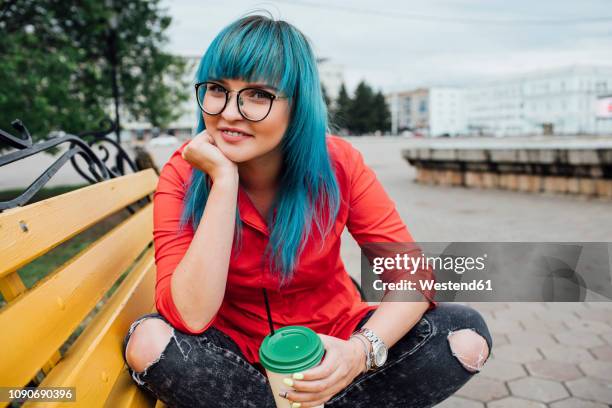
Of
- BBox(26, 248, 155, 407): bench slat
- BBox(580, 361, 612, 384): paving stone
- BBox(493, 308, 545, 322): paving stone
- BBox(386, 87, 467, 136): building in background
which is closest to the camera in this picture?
BBox(26, 248, 155, 407): bench slat

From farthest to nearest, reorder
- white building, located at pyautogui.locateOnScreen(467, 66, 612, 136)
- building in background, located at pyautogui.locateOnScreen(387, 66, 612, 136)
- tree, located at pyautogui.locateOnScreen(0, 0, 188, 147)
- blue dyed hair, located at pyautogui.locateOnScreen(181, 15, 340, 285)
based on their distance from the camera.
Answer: building in background, located at pyautogui.locateOnScreen(387, 66, 612, 136)
white building, located at pyautogui.locateOnScreen(467, 66, 612, 136)
tree, located at pyautogui.locateOnScreen(0, 0, 188, 147)
blue dyed hair, located at pyautogui.locateOnScreen(181, 15, 340, 285)

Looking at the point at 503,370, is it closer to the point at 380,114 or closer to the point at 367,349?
the point at 367,349

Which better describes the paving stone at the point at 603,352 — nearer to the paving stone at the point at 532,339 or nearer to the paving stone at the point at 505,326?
the paving stone at the point at 532,339

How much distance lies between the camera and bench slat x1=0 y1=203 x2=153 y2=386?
991 mm

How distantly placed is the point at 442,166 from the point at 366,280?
25.3 ft

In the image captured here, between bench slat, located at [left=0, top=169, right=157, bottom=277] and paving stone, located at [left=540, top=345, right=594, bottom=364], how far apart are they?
2.30 m

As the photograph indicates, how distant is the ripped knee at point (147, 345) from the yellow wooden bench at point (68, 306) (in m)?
0.05

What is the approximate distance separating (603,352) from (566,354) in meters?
0.20

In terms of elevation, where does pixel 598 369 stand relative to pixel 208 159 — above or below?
below

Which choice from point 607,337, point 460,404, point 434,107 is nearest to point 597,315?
point 607,337

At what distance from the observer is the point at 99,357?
1.24 meters

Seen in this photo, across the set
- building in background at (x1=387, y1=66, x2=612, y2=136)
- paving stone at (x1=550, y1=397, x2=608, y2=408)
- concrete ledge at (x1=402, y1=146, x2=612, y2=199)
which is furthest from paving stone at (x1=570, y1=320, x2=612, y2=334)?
building in background at (x1=387, y1=66, x2=612, y2=136)

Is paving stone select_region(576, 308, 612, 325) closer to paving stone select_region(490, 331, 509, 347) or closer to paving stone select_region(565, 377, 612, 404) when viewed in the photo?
paving stone select_region(490, 331, 509, 347)

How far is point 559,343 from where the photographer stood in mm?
2961
